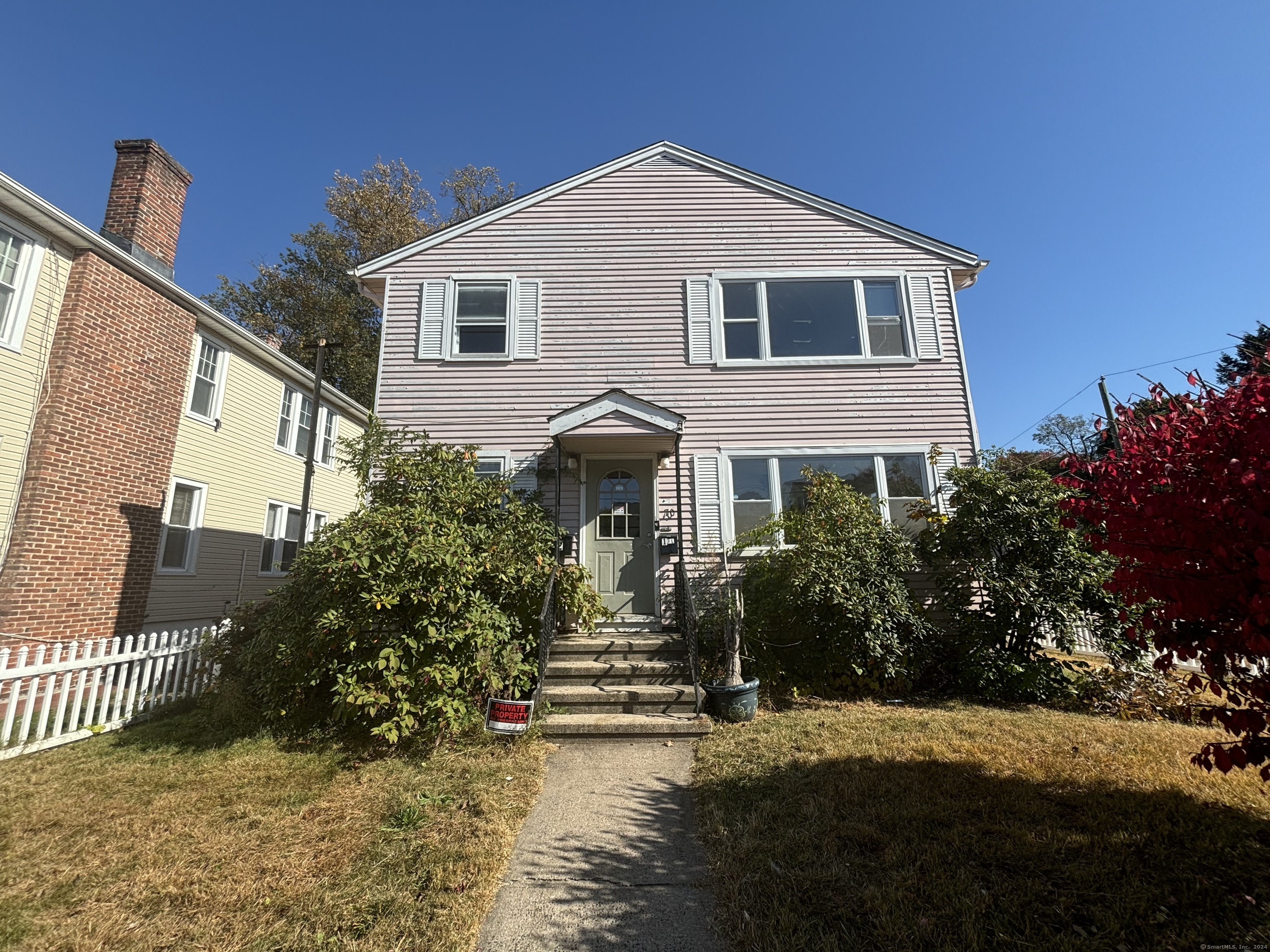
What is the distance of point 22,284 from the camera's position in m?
8.28

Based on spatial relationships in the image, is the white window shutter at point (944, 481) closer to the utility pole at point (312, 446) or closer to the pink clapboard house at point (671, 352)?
the pink clapboard house at point (671, 352)

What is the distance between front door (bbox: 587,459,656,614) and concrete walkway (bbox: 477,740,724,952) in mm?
3567

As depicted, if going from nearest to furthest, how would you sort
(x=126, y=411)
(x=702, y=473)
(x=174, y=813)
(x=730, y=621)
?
(x=174, y=813)
(x=730, y=621)
(x=702, y=473)
(x=126, y=411)

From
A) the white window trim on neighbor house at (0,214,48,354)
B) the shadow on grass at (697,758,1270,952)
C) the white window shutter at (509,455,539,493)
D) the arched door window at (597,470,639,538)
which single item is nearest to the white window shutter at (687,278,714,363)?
the arched door window at (597,470,639,538)

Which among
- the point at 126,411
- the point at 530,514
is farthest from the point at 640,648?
the point at 126,411

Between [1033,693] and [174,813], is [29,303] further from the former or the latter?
[1033,693]

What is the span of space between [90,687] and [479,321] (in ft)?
22.6

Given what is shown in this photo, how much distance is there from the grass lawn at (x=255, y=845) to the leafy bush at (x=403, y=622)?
52cm

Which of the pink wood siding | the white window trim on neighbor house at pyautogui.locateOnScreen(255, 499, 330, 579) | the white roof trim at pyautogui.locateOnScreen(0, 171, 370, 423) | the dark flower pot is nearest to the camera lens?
the dark flower pot

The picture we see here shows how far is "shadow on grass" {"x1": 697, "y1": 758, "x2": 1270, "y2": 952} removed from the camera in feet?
8.67

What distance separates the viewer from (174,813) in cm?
404

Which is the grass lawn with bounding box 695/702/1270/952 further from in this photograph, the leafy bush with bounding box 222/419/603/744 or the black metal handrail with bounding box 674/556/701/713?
the leafy bush with bounding box 222/419/603/744

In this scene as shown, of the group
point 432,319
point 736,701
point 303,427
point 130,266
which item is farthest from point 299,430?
point 736,701

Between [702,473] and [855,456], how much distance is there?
8.19 ft
